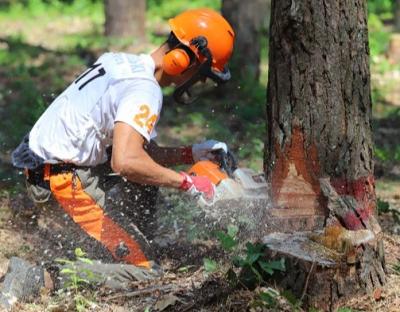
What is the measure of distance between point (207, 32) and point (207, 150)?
806 millimetres

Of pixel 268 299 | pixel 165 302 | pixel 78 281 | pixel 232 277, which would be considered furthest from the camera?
pixel 78 281

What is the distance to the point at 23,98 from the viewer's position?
894 centimetres

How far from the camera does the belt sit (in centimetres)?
445

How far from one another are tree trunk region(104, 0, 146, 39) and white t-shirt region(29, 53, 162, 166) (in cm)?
788

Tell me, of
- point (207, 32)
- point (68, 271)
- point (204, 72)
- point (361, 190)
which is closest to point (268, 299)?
point (361, 190)

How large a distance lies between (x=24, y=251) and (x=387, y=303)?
102 inches

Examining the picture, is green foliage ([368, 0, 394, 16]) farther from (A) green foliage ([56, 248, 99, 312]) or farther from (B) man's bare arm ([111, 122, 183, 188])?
(A) green foliage ([56, 248, 99, 312])

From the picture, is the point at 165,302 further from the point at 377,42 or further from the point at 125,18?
the point at 377,42

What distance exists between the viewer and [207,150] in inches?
186

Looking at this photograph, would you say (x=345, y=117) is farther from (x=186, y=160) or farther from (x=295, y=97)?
(x=186, y=160)

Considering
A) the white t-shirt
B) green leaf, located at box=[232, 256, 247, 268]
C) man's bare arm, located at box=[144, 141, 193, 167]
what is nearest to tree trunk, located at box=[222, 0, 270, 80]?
man's bare arm, located at box=[144, 141, 193, 167]

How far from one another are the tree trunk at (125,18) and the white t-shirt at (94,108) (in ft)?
25.9

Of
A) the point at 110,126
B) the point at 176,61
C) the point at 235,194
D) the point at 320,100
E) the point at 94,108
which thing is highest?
the point at 176,61

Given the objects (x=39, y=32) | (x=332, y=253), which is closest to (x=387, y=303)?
(x=332, y=253)
